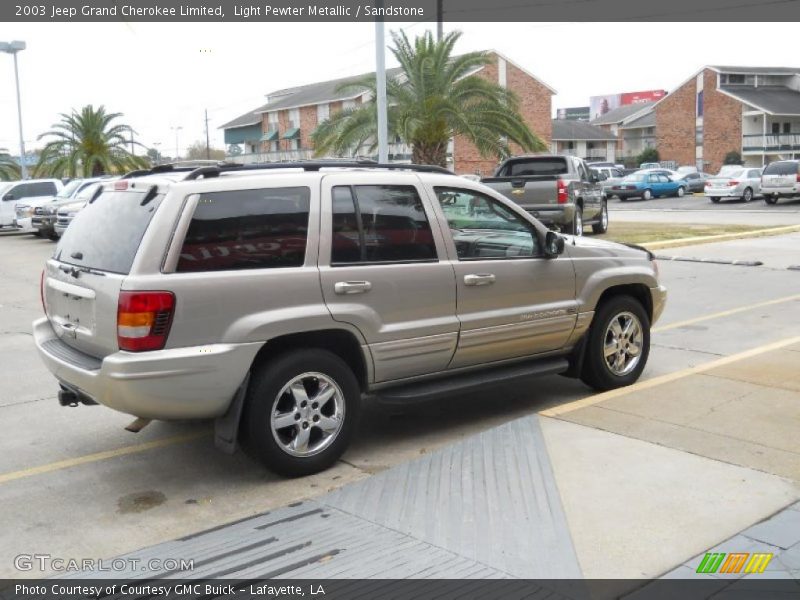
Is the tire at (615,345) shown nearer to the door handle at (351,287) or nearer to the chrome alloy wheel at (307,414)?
the door handle at (351,287)

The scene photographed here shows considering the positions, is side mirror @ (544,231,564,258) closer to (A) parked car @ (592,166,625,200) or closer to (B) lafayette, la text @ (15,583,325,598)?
(B) lafayette, la text @ (15,583,325,598)

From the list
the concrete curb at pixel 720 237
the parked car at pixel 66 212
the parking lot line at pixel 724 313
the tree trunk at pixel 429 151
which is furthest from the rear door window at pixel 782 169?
the parked car at pixel 66 212

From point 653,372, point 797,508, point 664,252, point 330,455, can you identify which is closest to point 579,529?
point 797,508

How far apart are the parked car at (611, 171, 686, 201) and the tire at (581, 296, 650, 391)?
3712 cm

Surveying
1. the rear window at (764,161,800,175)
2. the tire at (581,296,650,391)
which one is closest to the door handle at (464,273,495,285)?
the tire at (581,296,650,391)

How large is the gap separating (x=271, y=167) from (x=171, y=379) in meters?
1.57

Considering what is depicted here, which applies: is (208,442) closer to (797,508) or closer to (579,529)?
(579,529)

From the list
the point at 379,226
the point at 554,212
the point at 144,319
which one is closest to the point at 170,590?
the point at 144,319

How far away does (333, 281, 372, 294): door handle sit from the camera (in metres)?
5.14

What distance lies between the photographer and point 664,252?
17.0 metres

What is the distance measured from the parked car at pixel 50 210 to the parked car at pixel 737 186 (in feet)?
85.7

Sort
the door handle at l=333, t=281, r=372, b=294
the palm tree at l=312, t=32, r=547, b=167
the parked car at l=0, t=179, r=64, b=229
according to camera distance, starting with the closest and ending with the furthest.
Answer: the door handle at l=333, t=281, r=372, b=294 < the palm tree at l=312, t=32, r=547, b=167 < the parked car at l=0, t=179, r=64, b=229

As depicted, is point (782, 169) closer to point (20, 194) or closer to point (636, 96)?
point (20, 194)

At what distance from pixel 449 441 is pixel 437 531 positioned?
166 centimetres
